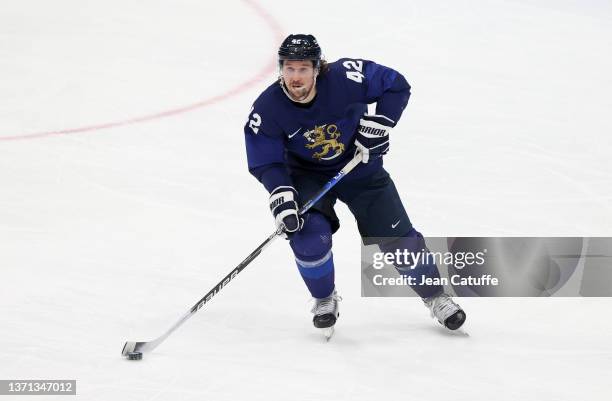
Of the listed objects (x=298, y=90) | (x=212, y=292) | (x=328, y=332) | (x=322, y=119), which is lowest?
(x=328, y=332)

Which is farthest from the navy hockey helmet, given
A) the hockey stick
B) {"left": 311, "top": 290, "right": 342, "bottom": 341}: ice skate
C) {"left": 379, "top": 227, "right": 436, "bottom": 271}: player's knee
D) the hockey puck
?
the hockey puck

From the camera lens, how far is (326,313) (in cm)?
331

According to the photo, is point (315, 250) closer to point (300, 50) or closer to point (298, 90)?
point (298, 90)

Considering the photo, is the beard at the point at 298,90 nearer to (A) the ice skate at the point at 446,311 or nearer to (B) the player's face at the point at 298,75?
(B) the player's face at the point at 298,75

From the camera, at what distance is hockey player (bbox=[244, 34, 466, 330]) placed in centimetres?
320

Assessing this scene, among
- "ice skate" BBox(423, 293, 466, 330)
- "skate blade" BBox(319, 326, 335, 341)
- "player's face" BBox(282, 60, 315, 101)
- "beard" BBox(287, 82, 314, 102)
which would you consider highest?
"player's face" BBox(282, 60, 315, 101)

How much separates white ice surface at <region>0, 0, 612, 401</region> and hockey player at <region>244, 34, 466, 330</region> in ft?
0.83

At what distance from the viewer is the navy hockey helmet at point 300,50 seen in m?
3.12

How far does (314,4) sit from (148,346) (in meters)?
4.69

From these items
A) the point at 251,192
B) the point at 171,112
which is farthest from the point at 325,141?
the point at 171,112

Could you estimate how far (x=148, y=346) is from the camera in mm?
3176

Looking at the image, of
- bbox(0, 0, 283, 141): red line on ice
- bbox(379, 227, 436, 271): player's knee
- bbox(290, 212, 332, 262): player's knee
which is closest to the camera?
bbox(290, 212, 332, 262): player's knee

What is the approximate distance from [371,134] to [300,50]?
400mm

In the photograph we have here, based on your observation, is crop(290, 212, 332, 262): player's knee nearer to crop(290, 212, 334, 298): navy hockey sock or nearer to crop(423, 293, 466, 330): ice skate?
crop(290, 212, 334, 298): navy hockey sock
